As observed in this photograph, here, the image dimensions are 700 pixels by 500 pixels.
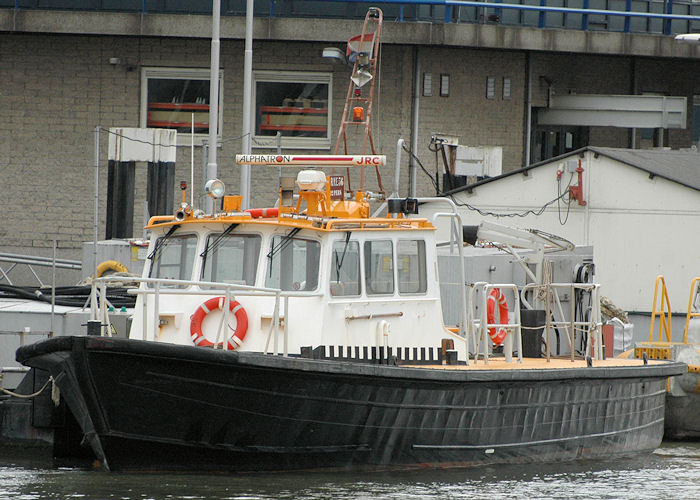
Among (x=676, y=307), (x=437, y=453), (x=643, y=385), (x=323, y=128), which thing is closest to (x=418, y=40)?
(x=323, y=128)

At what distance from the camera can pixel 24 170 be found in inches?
1004

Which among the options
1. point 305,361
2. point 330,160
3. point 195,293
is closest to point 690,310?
point 330,160

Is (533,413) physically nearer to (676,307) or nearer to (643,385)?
(643,385)

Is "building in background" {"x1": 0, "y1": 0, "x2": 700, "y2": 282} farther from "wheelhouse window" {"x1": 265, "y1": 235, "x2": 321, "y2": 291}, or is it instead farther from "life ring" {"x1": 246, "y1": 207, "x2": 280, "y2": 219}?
"wheelhouse window" {"x1": 265, "y1": 235, "x2": 321, "y2": 291}

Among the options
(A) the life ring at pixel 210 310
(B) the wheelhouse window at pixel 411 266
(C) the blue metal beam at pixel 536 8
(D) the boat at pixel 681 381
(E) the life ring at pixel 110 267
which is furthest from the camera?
(C) the blue metal beam at pixel 536 8

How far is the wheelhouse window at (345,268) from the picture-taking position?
1188 centimetres

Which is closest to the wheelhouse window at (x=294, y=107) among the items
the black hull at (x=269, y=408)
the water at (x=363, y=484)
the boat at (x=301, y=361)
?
the boat at (x=301, y=361)

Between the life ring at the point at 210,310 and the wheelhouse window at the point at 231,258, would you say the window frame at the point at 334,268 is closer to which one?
the wheelhouse window at the point at 231,258

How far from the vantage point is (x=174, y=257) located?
12359mm

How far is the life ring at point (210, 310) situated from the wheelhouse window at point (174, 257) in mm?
622

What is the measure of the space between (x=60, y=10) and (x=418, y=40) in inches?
271

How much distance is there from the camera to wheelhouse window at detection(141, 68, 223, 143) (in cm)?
2550

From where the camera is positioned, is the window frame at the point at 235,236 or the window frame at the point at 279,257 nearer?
the window frame at the point at 279,257

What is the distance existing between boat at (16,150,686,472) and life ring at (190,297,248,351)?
0.05 ft
